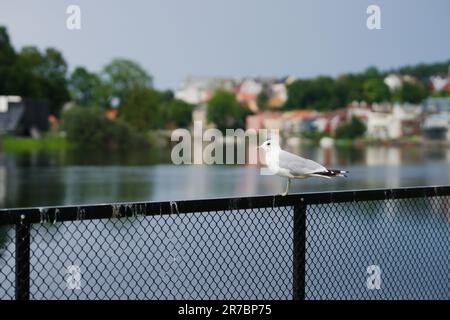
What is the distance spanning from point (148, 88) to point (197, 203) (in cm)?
8511

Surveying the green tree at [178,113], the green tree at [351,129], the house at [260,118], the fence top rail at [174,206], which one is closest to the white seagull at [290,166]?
the fence top rail at [174,206]

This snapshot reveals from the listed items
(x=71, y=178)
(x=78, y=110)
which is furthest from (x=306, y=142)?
(x=71, y=178)

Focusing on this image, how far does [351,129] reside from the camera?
3888 inches

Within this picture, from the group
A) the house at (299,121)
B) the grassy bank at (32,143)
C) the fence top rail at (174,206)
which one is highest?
the fence top rail at (174,206)

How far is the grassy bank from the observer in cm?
7556

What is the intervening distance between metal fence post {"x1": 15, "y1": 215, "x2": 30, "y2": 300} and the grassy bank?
71.7m

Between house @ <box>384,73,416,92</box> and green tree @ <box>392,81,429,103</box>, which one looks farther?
house @ <box>384,73,416,92</box>

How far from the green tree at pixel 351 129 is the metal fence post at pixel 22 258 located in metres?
95.9

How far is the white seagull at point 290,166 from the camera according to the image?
339 cm

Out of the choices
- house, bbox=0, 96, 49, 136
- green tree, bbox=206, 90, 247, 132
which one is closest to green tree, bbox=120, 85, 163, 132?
green tree, bbox=206, 90, 247, 132

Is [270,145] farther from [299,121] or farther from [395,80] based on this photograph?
[395,80]

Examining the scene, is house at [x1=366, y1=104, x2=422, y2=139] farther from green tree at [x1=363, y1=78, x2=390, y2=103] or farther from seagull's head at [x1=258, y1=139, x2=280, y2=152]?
seagull's head at [x1=258, y1=139, x2=280, y2=152]

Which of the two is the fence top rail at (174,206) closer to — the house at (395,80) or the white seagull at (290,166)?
the white seagull at (290,166)
